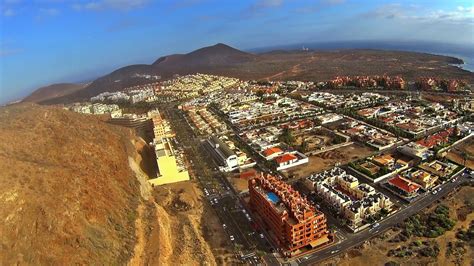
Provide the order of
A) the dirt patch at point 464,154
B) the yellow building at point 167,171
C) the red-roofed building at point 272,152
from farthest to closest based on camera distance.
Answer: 1. the red-roofed building at point 272,152
2. the dirt patch at point 464,154
3. the yellow building at point 167,171

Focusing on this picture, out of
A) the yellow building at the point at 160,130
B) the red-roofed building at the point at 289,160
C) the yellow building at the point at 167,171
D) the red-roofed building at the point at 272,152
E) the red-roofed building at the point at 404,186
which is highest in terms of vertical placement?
the yellow building at the point at 160,130

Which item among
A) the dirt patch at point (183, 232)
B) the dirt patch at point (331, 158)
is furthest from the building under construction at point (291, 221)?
the dirt patch at point (331, 158)

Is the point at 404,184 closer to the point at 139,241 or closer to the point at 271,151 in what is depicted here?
the point at 271,151

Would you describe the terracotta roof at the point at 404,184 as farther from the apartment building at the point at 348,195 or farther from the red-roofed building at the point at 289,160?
the red-roofed building at the point at 289,160

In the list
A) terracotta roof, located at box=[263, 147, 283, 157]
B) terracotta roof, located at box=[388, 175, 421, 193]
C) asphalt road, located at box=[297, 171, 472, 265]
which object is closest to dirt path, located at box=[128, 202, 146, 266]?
asphalt road, located at box=[297, 171, 472, 265]

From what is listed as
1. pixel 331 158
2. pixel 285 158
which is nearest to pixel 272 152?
pixel 285 158

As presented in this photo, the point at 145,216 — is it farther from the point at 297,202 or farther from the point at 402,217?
the point at 402,217

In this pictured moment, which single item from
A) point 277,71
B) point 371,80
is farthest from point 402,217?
point 277,71

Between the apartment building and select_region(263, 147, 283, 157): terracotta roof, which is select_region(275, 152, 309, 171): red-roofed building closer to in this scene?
select_region(263, 147, 283, 157): terracotta roof
